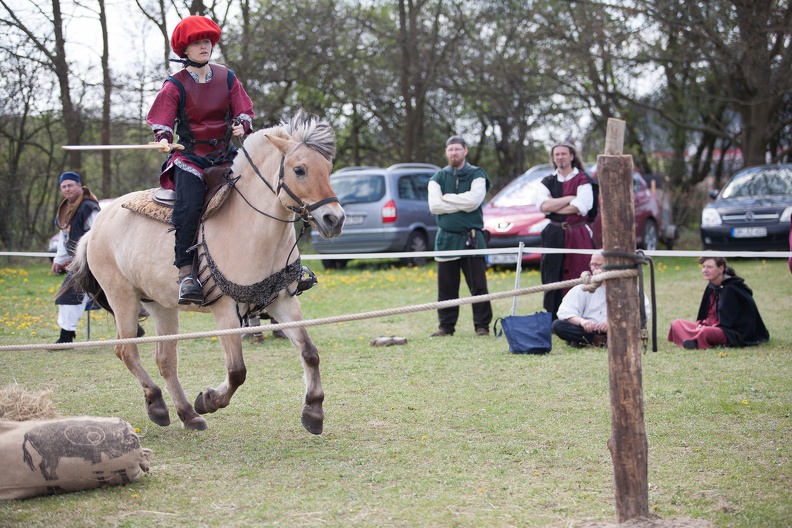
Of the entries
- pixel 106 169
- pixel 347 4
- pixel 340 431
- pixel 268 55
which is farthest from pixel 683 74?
pixel 340 431

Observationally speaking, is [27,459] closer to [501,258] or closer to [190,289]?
[190,289]

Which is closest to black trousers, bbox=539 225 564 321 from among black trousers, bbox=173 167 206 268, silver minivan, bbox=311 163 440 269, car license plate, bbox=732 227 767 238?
black trousers, bbox=173 167 206 268

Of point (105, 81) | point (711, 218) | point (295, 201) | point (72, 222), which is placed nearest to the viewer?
point (295, 201)

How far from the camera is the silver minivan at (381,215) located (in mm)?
16812

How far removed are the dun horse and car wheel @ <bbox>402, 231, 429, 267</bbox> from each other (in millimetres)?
11346

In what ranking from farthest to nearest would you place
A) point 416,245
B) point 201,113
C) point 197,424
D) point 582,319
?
point 416,245 → point 582,319 → point 197,424 → point 201,113

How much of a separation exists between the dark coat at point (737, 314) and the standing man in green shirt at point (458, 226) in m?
2.62

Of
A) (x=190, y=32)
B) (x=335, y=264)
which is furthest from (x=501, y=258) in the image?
(x=190, y=32)

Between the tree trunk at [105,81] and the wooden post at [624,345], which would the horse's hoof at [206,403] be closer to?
the wooden post at [624,345]

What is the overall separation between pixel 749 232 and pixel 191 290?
12804 mm

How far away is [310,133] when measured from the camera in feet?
17.5

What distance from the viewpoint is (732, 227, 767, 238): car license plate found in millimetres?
15297

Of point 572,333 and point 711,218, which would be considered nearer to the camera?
point 572,333

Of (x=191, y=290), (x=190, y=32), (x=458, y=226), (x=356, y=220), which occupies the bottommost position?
(x=191, y=290)
